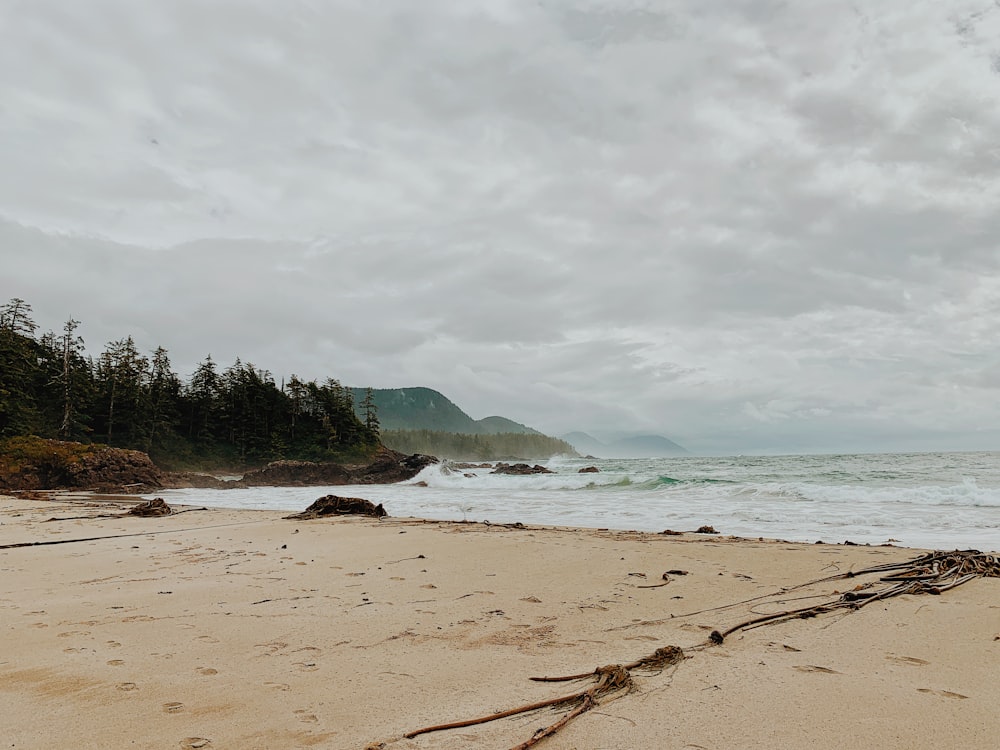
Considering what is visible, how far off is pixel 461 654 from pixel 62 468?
2547 centimetres

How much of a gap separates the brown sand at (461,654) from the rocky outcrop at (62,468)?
65.6 feet

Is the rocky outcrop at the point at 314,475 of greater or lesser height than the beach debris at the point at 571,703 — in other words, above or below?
below

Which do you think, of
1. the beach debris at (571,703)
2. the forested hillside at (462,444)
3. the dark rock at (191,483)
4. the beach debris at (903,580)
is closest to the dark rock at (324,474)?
the dark rock at (191,483)

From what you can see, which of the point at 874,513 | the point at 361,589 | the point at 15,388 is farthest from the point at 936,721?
the point at 15,388

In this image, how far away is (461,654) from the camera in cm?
277

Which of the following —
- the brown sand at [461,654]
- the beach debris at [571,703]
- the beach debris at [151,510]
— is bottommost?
the beach debris at [151,510]

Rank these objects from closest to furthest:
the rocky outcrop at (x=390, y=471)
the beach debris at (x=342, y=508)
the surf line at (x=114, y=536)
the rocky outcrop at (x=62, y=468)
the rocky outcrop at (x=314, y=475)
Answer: the surf line at (x=114, y=536), the beach debris at (x=342, y=508), the rocky outcrop at (x=62, y=468), the rocky outcrop at (x=314, y=475), the rocky outcrop at (x=390, y=471)

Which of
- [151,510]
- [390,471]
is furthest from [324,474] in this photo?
[151,510]

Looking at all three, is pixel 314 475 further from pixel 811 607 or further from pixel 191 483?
pixel 811 607

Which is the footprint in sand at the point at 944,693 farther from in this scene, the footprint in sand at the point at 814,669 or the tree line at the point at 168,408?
the tree line at the point at 168,408

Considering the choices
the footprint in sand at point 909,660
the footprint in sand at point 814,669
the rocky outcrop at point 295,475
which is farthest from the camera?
the rocky outcrop at point 295,475

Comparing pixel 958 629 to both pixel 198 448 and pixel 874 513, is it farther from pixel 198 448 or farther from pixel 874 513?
pixel 198 448

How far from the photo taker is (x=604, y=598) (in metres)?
3.92

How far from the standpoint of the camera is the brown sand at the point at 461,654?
187 cm
